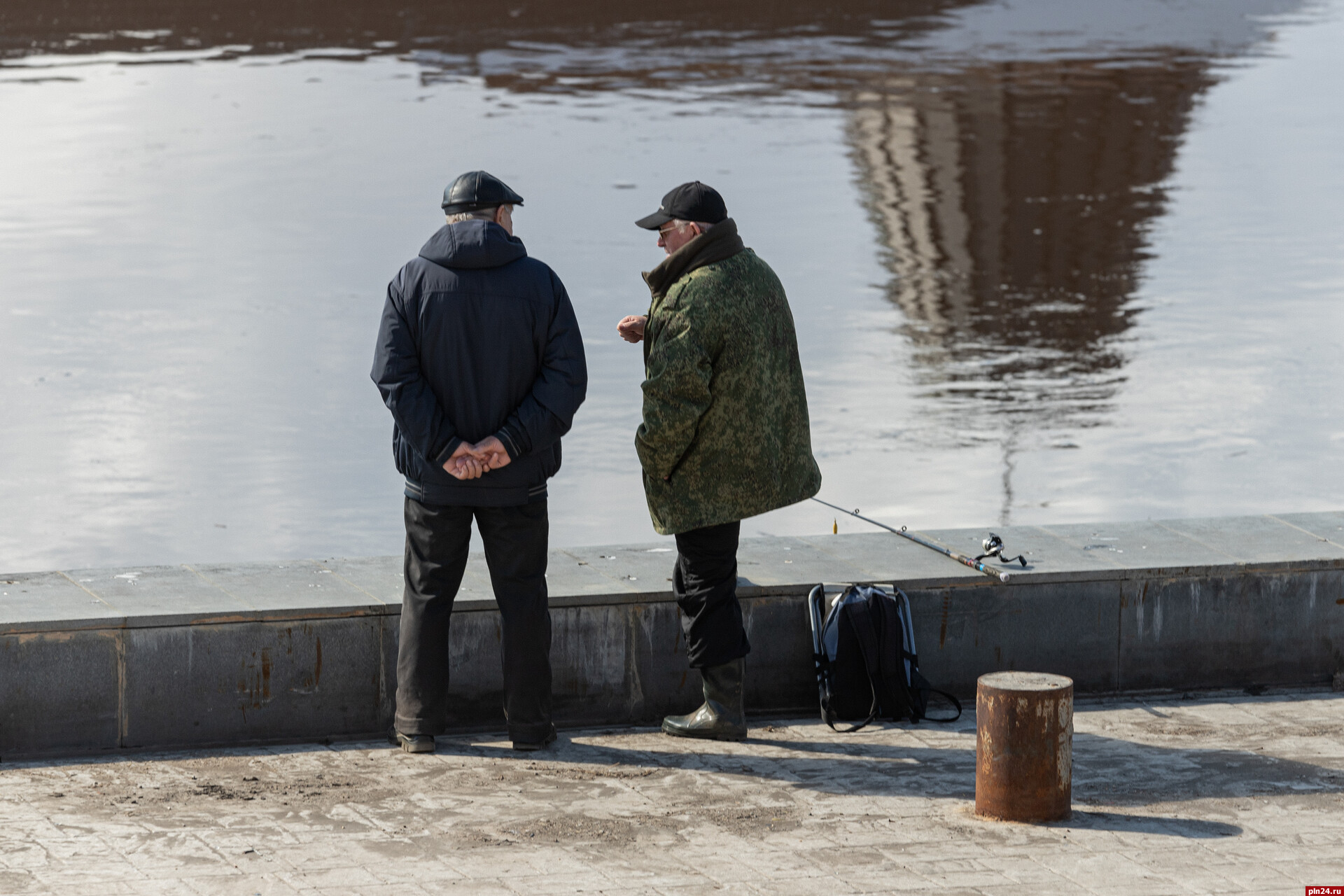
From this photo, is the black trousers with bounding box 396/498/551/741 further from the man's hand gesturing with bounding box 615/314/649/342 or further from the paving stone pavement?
the man's hand gesturing with bounding box 615/314/649/342

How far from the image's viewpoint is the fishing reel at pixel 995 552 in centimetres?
663

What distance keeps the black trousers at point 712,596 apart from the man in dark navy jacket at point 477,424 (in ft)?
1.53

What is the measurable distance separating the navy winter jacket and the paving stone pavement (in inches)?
36.2

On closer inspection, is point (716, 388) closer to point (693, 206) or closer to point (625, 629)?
point (693, 206)

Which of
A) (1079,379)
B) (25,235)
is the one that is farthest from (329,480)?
(25,235)

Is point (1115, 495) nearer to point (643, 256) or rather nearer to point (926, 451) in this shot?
point (926, 451)

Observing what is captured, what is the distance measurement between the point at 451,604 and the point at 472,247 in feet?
3.69

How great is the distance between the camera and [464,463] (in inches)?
226

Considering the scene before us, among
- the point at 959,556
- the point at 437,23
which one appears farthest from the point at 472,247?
the point at 437,23

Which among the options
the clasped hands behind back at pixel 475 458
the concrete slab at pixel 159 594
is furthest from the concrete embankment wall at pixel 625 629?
the clasped hands behind back at pixel 475 458

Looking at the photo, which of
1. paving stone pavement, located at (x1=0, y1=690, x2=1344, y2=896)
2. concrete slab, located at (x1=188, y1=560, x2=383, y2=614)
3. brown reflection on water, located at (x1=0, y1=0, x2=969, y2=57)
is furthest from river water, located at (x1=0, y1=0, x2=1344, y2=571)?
paving stone pavement, located at (x1=0, y1=690, x2=1344, y2=896)

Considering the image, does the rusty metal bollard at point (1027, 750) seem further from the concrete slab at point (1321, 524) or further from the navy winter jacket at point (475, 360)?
the concrete slab at point (1321, 524)

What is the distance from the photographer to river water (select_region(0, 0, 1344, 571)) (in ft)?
36.4

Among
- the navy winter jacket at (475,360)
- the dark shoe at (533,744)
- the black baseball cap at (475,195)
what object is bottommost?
the dark shoe at (533,744)
